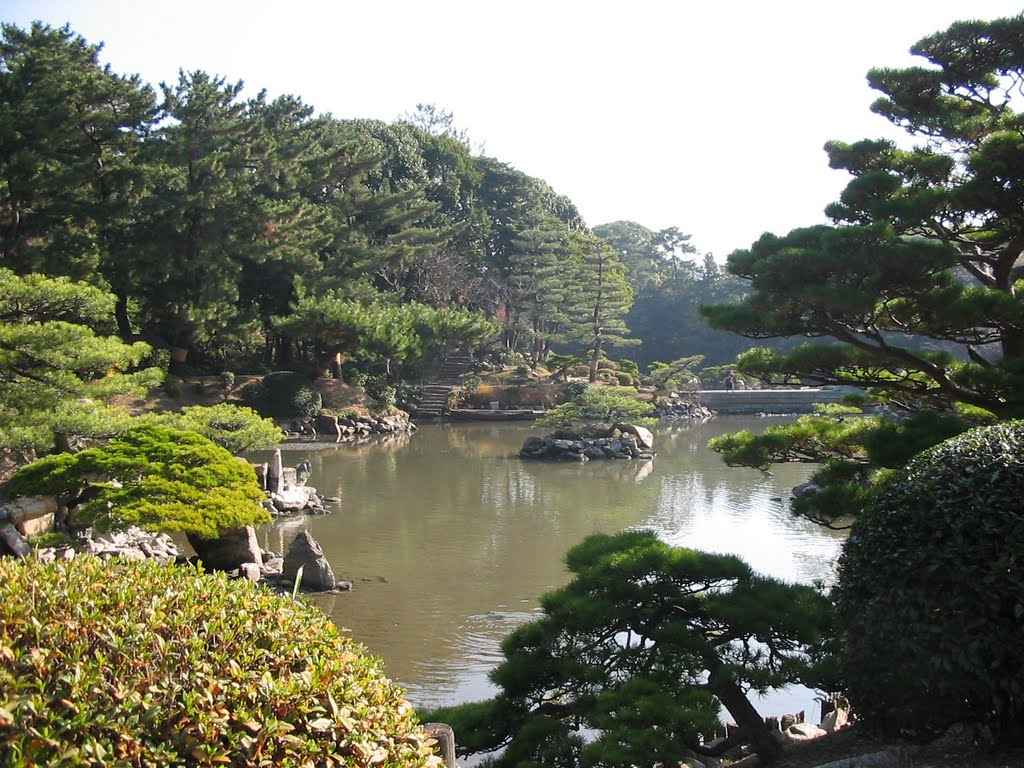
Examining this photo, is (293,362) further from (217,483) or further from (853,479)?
(853,479)

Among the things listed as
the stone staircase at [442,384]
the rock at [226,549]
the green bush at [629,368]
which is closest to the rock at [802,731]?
the rock at [226,549]

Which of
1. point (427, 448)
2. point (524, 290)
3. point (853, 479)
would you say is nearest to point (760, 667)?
point (853, 479)

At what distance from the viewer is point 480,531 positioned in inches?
453

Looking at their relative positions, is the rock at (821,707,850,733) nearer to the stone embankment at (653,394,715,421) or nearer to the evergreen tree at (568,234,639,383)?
the stone embankment at (653,394,715,421)

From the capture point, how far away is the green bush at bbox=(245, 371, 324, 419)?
72.1 feet

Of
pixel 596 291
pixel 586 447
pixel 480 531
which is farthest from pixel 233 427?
pixel 596 291

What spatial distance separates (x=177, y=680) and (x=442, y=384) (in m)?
26.5

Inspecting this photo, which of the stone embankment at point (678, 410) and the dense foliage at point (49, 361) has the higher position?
the dense foliage at point (49, 361)

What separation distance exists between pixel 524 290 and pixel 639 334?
983 cm

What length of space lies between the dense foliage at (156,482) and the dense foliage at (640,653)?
13.4ft

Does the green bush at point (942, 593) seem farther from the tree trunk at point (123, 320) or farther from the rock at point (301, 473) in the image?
the tree trunk at point (123, 320)

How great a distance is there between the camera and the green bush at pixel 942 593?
297 cm

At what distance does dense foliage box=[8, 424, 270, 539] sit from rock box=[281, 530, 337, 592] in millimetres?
536

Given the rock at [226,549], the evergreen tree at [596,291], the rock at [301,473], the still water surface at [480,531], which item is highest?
the evergreen tree at [596,291]
